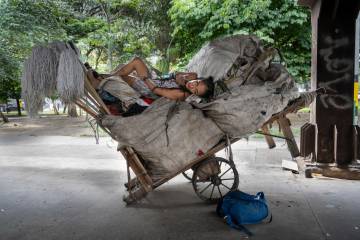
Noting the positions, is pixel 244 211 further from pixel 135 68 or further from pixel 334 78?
pixel 334 78

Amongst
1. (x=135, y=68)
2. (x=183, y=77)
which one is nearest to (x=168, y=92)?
(x=183, y=77)

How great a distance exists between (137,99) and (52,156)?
17.4 feet

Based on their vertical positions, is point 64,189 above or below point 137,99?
below

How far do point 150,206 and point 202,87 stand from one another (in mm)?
1804

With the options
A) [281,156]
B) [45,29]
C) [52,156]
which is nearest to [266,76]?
[281,156]

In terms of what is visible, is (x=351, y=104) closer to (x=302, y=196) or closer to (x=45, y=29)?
(x=302, y=196)

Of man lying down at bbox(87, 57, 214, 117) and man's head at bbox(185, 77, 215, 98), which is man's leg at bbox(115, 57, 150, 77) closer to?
man lying down at bbox(87, 57, 214, 117)

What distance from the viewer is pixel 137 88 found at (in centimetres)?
488

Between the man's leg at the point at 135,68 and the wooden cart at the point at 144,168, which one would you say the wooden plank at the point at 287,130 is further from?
the man's leg at the point at 135,68

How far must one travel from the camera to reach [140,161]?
4.85 metres

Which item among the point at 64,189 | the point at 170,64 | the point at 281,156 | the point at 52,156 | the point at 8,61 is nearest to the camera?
the point at 64,189

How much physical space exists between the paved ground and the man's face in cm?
158

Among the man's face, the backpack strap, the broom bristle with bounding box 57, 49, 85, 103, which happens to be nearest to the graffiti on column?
the man's face

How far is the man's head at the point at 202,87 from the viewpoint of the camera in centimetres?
479
